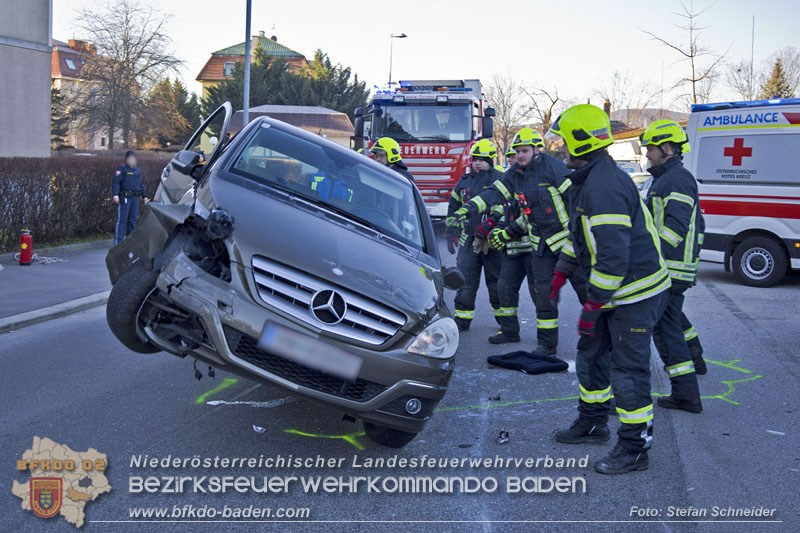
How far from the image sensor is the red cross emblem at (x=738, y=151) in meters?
12.1

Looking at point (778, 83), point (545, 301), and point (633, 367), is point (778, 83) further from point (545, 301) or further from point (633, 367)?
point (633, 367)

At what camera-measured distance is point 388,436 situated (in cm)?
451

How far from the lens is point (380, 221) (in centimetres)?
530

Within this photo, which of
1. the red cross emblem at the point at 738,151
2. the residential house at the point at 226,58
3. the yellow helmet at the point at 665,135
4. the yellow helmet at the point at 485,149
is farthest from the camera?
the residential house at the point at 226,58

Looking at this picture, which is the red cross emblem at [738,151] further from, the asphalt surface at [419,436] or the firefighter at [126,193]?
the firefighter at [126,193]

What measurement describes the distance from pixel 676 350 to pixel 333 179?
273 cm

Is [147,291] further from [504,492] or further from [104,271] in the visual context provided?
[104,271]

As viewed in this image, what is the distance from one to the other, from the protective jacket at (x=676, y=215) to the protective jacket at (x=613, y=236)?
131 cm

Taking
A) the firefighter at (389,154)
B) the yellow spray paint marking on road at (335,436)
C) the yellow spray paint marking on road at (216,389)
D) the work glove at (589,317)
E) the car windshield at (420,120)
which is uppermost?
the car windshield at (420,120)

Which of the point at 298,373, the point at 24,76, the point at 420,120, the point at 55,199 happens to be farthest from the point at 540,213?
the point at 24,76

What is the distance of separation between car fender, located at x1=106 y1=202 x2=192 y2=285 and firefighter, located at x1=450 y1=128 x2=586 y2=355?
3.53 meters

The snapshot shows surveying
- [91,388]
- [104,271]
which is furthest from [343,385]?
[104,271]

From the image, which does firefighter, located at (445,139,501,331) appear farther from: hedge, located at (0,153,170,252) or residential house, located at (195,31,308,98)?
residential house, located at (195,31,308,98)

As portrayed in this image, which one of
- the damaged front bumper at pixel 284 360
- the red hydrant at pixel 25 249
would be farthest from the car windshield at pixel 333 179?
the red hydrant at pixel 25 249
